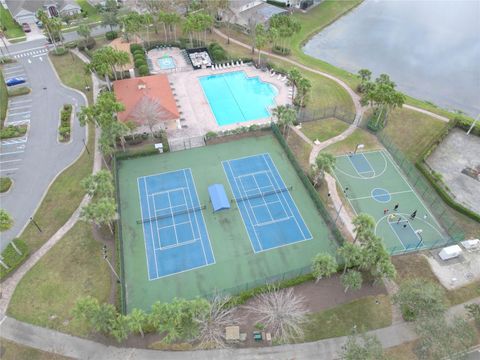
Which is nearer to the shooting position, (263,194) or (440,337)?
(440,337)

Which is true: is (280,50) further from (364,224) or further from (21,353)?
(21,353)

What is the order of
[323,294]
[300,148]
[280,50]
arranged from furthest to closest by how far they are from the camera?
[280,50], [300,148], [323,294]

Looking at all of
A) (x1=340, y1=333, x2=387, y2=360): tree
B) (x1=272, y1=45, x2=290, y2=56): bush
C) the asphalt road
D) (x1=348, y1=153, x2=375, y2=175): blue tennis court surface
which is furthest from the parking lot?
(x1=272, y1=45, x2=290, y2=56): bush

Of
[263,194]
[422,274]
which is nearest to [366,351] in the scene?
[422,274]

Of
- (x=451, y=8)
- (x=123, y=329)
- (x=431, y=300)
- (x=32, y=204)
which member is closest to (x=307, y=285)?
(x=431, y=300)

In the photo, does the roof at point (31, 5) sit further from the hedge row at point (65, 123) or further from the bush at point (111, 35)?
the hedge row at point (65, 123)

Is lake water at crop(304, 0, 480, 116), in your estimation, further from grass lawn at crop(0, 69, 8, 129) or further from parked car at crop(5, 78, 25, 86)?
grass lawn at crop(0, 69, 8, 129)
